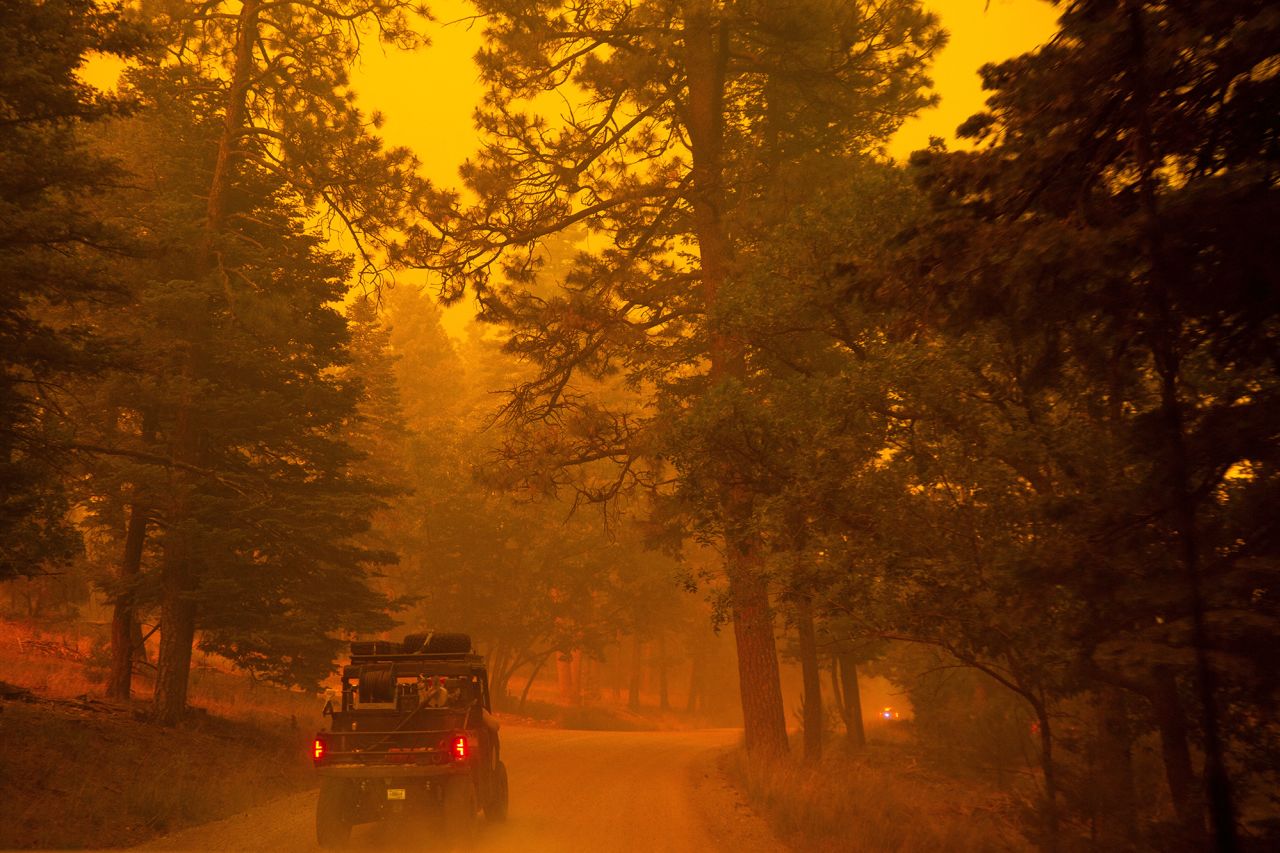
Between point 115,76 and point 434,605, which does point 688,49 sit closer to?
point 115,76

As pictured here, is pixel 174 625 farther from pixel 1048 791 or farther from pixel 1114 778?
pixel 1114 778

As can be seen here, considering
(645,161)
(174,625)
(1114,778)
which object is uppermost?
(645,161)

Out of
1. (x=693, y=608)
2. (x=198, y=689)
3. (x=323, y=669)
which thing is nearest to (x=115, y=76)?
(x=323, y=669)

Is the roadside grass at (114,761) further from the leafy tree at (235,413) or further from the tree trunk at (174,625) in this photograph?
the leafy tree at (235,413)

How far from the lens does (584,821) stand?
40.0 ft

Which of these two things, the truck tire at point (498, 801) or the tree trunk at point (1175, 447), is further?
the truck tire at point (498, 801)

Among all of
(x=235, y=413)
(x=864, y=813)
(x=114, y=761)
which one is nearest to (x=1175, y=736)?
(x=864, y=813)

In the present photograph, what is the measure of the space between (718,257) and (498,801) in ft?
34.3

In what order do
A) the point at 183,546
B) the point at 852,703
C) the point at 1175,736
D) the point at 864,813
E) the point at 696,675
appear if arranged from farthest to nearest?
the point at 696,675 < the point at 852,703 < the point at 183,546 < the point at 864,813 < the point at 1175,736

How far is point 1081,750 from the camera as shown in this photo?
9055 millimetres

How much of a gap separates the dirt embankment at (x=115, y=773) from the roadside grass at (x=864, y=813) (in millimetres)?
7732

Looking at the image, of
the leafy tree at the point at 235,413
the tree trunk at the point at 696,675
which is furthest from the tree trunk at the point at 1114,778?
the tree trunk at the point at 696,675

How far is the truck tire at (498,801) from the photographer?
38.4 ft

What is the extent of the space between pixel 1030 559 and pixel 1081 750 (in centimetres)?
386
